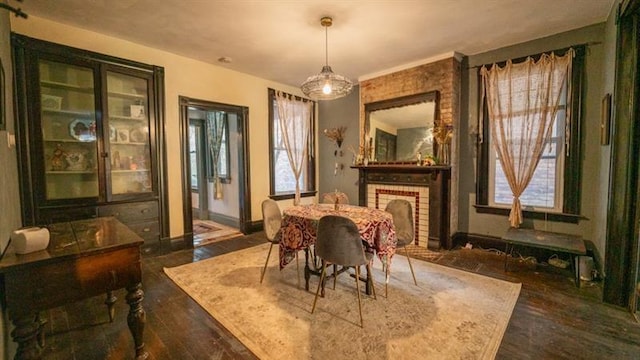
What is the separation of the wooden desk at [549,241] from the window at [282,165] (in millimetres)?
3770

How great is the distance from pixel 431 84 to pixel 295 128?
2.68 metres

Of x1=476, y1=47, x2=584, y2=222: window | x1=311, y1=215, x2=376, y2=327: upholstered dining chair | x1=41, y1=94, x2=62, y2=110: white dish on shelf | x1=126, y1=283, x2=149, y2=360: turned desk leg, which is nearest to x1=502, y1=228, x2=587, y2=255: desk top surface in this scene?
x1=476, y1=47, x2=584, y2=222: window

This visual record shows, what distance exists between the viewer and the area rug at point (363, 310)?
6.08ft

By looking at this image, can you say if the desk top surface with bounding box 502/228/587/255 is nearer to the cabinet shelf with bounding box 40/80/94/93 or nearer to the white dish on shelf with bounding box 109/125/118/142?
the white dish on shelf with bounding box 109/125/118/142

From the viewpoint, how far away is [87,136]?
3.21 metres

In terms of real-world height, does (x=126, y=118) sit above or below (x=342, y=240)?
above

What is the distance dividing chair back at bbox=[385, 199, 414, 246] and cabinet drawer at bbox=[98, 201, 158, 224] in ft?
10.4

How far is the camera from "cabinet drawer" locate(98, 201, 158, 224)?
10.8ft

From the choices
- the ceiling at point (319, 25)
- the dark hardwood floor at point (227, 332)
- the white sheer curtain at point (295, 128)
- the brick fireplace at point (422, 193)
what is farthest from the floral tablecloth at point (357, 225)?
the white sheer curtain at point (295, 128)

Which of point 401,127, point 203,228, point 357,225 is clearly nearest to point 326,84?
point 357,225

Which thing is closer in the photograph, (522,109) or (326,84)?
(326,84)

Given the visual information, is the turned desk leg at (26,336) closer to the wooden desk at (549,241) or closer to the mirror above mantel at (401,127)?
the wooden desk at (549,241)

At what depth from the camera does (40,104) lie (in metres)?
2.85

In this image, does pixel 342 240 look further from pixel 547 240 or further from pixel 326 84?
pixel 547 240
